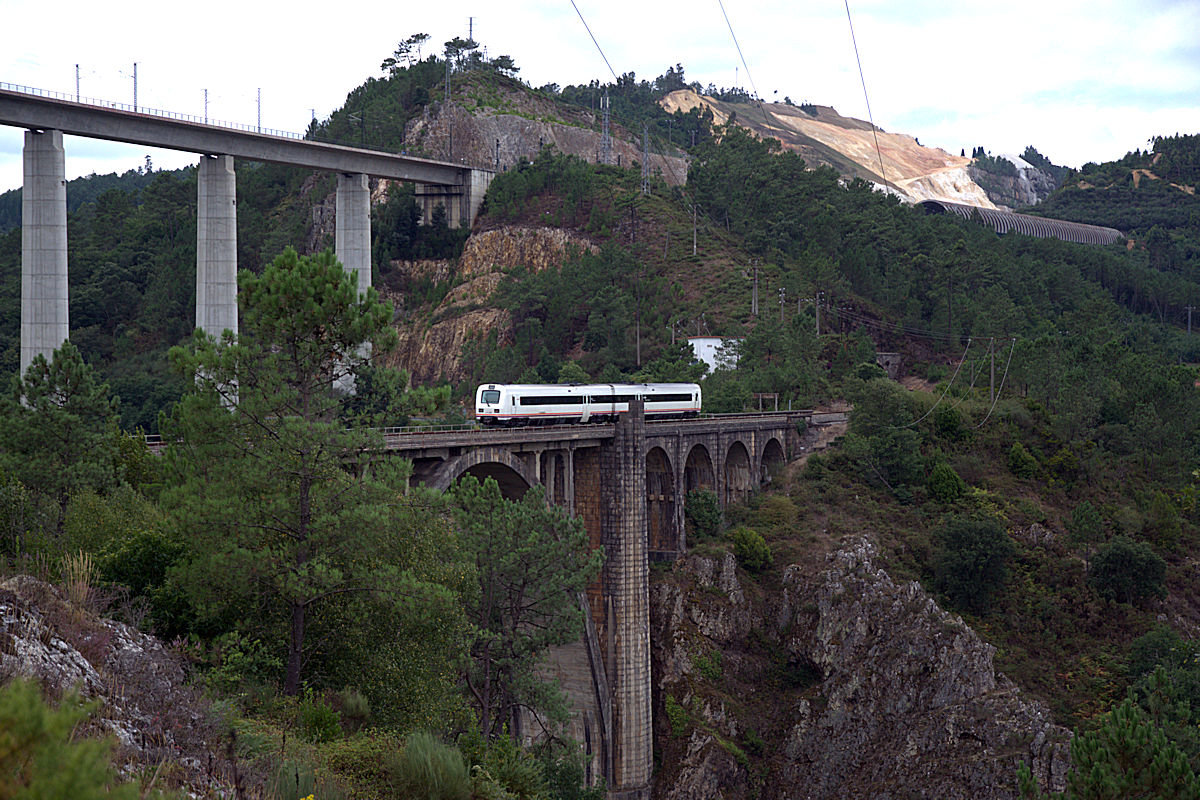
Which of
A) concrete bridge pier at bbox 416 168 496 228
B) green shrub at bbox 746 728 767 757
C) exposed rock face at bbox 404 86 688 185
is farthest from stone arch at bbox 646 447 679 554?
exposed rock face at bbox 404 86 688 185

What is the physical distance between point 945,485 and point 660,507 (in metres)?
20.0

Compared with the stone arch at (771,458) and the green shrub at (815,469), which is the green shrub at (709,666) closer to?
the stone arch at (771,458)

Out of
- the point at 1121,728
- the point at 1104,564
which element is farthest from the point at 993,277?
the point at 1121,728

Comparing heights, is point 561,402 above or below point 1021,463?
above

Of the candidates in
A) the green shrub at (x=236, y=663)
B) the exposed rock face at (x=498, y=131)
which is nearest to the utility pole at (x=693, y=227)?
the exposed rock face at (x=498, y=131)

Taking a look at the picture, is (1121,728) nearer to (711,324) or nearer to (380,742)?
(380,742)

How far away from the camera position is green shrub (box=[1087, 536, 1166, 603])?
2020 inches

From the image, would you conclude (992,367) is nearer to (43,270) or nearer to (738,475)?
(738,475)

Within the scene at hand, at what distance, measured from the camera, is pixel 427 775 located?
514 inches

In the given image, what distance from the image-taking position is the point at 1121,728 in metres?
23.1

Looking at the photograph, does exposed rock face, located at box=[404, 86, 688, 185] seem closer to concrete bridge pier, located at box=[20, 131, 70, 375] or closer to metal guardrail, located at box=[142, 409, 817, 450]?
metal guardrail, located at box=[142, 409, 817, 450]

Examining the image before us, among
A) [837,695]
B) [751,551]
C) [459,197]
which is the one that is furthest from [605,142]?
[837,695]

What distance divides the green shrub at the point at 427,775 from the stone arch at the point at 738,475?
158 feet

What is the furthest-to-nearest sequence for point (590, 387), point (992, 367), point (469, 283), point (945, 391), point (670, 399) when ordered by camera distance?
1. point (469, 283)
2. point (992, 367)
3. point (945, 391)
4. point (670, 399)
5. point (590, 387)
